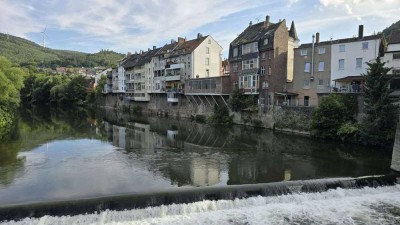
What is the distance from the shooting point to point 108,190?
18828 millimetres

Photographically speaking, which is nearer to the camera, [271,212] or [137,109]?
[271,212]

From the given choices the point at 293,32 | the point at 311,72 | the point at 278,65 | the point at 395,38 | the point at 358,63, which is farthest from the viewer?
the point at 293,32

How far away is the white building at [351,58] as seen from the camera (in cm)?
3900

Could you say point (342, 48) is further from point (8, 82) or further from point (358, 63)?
point (8, 82)

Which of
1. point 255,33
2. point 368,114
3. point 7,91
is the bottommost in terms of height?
point 368,114

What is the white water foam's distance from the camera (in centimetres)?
1549

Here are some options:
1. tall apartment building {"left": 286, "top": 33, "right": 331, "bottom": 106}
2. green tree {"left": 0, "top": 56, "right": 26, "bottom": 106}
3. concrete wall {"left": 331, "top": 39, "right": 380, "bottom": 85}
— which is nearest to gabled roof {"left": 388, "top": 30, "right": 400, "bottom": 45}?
concrete wall {"left": 331, "top": 39, "right": 380, "bottom": 85}

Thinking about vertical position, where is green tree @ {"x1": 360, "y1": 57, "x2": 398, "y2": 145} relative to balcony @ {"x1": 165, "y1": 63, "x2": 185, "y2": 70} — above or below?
below

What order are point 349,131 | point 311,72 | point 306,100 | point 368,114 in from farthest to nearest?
point 306,100, point 311,72, point 349,131, point 368,114

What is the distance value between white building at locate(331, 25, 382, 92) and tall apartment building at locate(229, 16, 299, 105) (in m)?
7.28

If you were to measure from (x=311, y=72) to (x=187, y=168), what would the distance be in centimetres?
2726

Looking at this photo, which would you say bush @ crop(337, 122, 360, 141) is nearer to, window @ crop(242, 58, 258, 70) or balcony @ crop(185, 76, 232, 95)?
window @ crop(242, 58, 258, 70)

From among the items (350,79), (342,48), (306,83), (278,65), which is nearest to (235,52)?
(278,65)

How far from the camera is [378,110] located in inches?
1195
